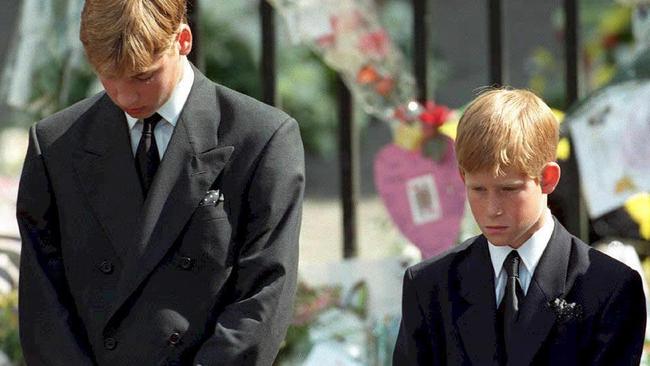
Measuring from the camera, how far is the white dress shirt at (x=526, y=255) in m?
2.98

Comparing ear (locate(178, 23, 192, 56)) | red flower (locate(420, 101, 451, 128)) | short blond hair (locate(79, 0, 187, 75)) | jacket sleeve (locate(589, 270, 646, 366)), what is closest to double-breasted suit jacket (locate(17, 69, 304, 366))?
ear (locate(178, 23, 192, 56))

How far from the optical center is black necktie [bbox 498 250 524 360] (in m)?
2.94

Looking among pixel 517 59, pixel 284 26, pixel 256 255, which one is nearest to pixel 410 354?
pixel 256 255

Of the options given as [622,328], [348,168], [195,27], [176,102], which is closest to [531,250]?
[622,328]

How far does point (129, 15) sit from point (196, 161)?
348 millimetres

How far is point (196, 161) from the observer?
3.13 m

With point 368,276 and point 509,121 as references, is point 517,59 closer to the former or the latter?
point 368,276

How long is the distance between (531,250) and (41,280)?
3.32ft

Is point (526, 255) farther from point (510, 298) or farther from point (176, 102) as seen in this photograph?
point (176, 102)

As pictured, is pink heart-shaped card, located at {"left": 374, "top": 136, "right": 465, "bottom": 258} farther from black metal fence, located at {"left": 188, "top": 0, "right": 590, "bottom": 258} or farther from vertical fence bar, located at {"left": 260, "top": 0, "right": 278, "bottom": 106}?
vertical fence bar, located at {"left": 260, "top": 0, "right": 278, "bottom": 106}

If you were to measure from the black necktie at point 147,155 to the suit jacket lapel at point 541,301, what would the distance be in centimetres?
82

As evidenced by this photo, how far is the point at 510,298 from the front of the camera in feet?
9.68

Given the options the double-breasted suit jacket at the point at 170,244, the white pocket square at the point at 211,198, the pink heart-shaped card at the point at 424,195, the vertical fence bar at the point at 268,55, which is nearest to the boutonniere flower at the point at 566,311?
the double-breasted suit jacket at the point at 170,244

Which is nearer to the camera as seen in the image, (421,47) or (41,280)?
(41,280)
